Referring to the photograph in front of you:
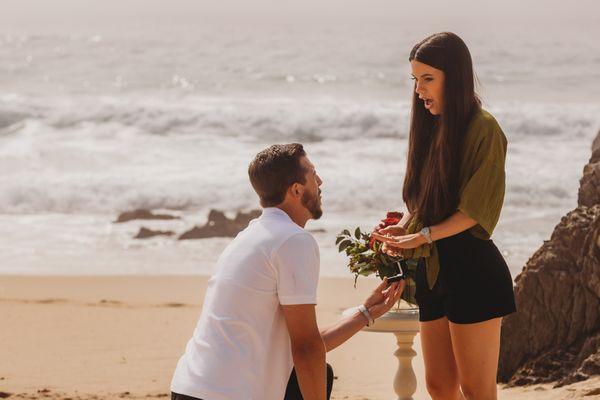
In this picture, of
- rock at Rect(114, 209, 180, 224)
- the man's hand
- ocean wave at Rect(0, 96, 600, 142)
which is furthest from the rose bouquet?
ocean wave at Rect(0, 96, 600, 142)

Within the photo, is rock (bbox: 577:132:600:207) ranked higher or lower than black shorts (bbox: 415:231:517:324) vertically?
lower

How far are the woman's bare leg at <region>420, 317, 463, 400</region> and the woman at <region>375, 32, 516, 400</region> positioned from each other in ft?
0.20

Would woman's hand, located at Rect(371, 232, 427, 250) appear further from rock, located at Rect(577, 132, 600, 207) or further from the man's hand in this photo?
rock, located at Rect(577, 132, 600, 207)

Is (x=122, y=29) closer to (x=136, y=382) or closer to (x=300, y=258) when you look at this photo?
(x=136, y=382)

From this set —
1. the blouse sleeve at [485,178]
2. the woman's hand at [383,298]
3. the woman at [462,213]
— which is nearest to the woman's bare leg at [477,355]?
the woman at [462,213]

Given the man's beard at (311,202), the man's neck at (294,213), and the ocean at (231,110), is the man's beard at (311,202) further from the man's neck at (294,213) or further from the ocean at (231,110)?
the ocean at (231,110)

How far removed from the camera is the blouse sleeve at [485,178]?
11.6 ft

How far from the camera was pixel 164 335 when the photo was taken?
26.9ft

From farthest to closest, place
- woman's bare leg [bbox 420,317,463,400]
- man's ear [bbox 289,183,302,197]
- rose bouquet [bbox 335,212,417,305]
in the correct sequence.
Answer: rose bouquet [bbox 335,212,417,305] → woman's bare leg [bbox 420,317,463,400] → man's ear [bbox 289,183,302,197]

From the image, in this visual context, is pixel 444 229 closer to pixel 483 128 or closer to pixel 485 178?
pixel 485 178

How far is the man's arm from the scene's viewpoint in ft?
10.6

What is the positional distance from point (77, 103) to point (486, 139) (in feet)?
79.7

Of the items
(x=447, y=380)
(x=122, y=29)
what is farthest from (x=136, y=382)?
(x=122, y=29)

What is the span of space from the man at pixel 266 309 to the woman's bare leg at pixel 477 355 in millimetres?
561
